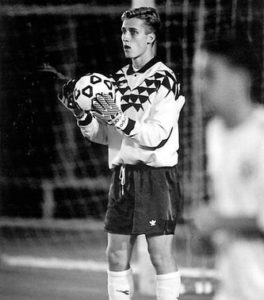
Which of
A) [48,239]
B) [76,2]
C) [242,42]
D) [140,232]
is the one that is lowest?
[48,239]

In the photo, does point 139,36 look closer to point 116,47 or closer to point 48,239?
point 116,47

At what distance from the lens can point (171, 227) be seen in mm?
3387

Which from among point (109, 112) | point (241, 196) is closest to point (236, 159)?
point (241, 196)

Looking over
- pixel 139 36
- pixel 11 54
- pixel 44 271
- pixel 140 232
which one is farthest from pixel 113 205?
pixel 11 54

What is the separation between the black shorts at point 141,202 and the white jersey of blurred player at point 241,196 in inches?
55.8

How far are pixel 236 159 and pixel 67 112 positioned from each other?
183 inches

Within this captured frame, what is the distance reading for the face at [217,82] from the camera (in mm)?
1857

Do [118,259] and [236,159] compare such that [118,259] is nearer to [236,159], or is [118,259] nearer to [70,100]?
[70,100]

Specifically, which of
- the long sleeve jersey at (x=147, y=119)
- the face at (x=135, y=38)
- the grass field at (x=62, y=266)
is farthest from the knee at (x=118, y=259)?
the grass field at (x=62, y=266)

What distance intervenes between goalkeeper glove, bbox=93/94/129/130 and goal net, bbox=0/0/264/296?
1.17 meters

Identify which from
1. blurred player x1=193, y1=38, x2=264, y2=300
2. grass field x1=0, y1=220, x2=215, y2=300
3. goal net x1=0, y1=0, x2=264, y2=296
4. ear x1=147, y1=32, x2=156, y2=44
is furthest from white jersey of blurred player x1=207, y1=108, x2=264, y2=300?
goal net x1=0, y1=0, x2=264, y2=296

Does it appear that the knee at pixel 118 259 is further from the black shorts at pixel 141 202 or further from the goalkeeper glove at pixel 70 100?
the goalkeeper glove at pixel 70 100

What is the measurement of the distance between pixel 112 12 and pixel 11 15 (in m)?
0.94

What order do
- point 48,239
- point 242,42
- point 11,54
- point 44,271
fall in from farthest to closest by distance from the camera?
point 48,239, point 11,54, point 44,271, point 242,42
